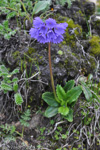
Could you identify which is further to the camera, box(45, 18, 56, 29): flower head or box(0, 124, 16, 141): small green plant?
box(0, 124, 16, 141): small green plant

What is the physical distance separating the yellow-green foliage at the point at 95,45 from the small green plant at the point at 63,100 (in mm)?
755

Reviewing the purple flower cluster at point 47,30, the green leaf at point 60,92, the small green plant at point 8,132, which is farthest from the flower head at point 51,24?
the small green plant at point 8,132

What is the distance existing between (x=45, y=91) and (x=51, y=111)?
0.31 m

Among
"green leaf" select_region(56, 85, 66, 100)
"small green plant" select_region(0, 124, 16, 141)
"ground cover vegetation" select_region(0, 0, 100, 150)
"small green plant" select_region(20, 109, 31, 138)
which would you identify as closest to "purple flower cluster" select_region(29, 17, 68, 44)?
"ground cover vegetation" select_region(0, 0, 100, 150)

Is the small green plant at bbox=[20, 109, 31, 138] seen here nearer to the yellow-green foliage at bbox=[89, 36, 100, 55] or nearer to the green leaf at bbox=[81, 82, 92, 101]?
the green leaf at bbox=[81, 82, 92, 101]

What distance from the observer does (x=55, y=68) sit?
242 centimetres

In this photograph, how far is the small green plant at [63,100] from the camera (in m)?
2.20

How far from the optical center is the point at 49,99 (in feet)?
7.53

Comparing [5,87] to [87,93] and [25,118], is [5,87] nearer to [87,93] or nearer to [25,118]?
[25,118]

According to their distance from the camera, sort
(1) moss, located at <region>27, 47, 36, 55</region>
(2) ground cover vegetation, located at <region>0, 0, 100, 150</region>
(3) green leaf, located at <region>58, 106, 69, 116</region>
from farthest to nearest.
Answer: (1) moss, located at <region>27, 47, 36, 55</region>
(2) ground cover vegetation, located at <region>0, 0, 100, 150</region>
(3) green leaf, located at <region>58, 106, 69, 116</region>

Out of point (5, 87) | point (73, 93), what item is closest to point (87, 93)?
point (73, 93)

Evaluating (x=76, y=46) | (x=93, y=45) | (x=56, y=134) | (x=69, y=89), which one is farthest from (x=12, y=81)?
(x=93, y=45)

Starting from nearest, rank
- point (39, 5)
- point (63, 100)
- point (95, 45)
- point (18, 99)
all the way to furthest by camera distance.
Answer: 1. point (18, 99)
2. point (63, 100)
3. point (39, 5)
4. point (95, 45)

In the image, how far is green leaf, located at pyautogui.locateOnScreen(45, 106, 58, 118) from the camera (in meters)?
2.26
